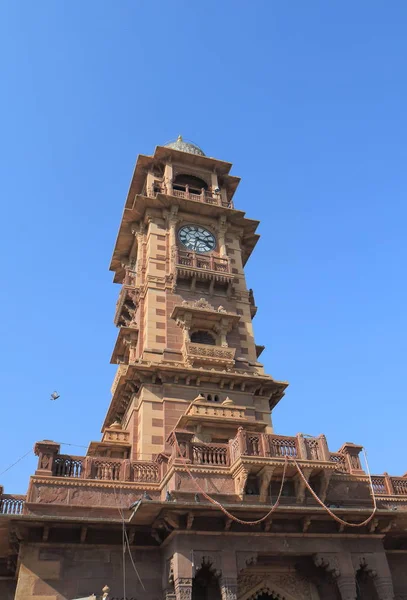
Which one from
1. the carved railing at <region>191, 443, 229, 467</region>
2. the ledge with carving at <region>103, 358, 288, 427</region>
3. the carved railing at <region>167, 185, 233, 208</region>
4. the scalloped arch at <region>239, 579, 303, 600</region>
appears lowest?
the scalloped arch at <region>239, 579, 303, 600</region>

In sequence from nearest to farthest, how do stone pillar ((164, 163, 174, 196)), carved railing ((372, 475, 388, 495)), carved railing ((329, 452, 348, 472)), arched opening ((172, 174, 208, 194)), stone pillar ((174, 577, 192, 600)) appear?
1. stone pillar ((174, 577, 192, 600))
2. carved railing ((372, 475, 388, 495))
3. carved railing ((329, 452, 348, 472))
4. stone pillar ((164, 163, 174, 196))
5. arched opening ((172, 174, 208, 194))

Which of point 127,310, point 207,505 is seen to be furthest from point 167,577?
point 127,310

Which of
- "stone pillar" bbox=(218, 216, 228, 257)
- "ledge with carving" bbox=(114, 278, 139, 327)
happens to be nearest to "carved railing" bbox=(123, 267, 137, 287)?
"ledge with carving" bbox=(114, 278, 139, 327)

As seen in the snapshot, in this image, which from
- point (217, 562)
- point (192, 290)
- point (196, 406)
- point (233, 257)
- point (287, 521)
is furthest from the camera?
point (233, 257)

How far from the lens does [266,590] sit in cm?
1652

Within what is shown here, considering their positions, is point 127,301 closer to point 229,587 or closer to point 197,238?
point 197,238

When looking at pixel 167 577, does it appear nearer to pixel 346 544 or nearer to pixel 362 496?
pixel 346 544

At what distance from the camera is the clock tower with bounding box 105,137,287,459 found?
21.9m

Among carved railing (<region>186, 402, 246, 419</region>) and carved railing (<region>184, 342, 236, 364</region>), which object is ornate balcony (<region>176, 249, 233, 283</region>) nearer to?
carved railing (<region>184, 342, 236, 364</region>)

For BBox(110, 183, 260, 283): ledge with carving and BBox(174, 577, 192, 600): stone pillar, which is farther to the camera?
BBox(110, 183, 260, 283): ledge with carving

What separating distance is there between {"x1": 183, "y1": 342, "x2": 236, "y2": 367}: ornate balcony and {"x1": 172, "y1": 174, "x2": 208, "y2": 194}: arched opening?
38.7 feet

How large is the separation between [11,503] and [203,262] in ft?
50.7

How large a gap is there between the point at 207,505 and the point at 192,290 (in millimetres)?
13520

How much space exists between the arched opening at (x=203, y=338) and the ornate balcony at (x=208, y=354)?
3.99 ft
